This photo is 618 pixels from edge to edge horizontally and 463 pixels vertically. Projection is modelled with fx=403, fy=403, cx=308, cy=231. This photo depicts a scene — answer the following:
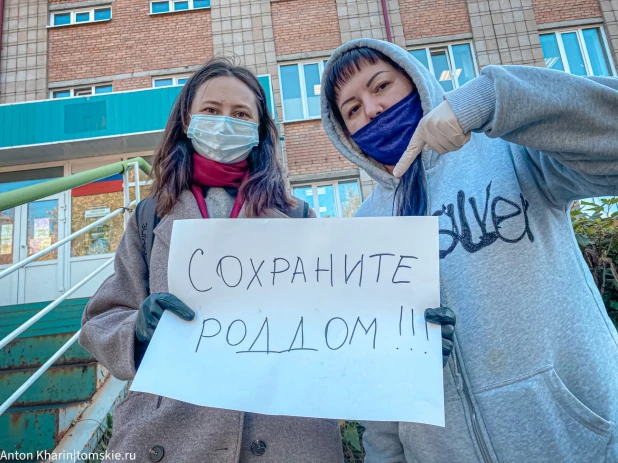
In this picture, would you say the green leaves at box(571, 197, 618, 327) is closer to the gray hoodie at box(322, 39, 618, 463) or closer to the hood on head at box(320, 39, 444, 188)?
the gray hoodie at box(322, 39, 618, 463)

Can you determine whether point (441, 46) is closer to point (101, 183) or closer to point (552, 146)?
point (101, 183)

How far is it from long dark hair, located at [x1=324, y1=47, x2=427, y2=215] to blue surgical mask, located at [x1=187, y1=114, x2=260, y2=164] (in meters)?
0.35

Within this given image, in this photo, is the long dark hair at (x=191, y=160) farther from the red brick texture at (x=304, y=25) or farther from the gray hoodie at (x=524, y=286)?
the red brick texture at (x=304, y=25)

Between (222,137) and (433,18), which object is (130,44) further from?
(222,137)

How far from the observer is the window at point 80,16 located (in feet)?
32.9

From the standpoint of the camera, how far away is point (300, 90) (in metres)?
9.60

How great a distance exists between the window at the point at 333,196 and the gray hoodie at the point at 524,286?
7882 mm

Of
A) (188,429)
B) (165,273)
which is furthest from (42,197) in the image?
(188,429)

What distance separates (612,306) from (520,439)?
1287 millimetres

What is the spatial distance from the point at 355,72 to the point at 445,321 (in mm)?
957

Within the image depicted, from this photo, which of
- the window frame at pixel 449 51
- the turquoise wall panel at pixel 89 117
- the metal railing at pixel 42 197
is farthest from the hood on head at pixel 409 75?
the window frame at pixel 449 51

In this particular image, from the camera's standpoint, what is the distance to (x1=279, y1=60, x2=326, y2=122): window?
947 cm

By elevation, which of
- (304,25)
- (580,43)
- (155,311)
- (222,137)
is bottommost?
(155,311)

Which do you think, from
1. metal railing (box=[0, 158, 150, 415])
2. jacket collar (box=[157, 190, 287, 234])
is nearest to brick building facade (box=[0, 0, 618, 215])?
metal railing (box=[0, 158, 150, 415])
